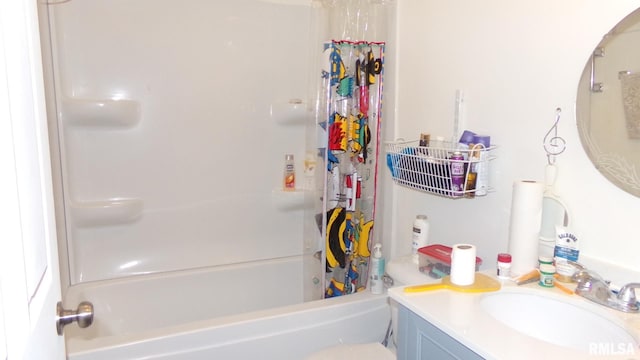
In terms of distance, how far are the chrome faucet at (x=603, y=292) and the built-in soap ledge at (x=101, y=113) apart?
6.70 feet

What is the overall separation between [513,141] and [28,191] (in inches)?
56.0

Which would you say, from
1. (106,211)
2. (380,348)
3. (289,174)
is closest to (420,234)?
(380,348)

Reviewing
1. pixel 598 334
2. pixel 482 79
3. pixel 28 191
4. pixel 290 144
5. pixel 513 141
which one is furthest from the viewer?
pixel 290 144

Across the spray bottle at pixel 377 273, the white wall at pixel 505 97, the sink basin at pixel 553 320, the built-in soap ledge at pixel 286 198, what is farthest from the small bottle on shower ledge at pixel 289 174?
the sink basin at pixel 553 320

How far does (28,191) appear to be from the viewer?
0.67 meters

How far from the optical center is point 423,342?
1.13m

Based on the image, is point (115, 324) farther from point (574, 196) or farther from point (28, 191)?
point (574, 196)

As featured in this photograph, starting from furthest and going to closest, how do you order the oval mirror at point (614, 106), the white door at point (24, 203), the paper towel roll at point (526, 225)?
the paper towel roll at point (526, 225), the oval mirror at point (614, 106), the white door at point (24, 203)

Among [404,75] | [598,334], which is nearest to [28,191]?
[598,334]

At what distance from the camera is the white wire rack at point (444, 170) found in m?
1.56

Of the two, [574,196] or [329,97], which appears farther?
[329,97]

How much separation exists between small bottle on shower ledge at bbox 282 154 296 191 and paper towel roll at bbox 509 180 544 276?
148 cm

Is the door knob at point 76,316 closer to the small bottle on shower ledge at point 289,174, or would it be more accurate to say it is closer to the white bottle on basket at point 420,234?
the white bottle on basket at point 420,234

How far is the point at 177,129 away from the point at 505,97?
1623mm
